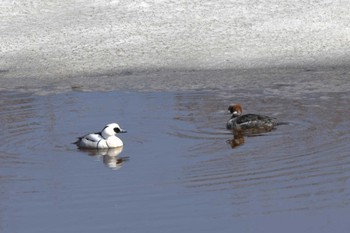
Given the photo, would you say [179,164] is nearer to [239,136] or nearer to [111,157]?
[111,157]

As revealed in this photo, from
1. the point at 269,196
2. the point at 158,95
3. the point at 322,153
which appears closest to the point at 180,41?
the point at 158,95

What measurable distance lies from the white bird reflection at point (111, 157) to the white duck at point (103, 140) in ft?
0.22

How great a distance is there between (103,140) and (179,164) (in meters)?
2.24

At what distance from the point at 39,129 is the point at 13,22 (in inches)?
414

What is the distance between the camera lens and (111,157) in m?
17.0

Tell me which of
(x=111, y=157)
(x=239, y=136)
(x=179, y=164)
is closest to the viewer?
(x=179, y=164)

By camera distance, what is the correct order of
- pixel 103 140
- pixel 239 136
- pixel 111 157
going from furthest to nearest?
pixel 239 136 < pixel 103 140 < pixel 111 157

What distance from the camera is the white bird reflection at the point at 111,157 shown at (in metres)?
16.3

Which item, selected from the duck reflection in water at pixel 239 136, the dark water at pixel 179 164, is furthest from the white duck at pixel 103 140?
the duck reflection in water at pixel 239 136

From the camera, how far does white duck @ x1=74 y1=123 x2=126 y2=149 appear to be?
17.5 meters

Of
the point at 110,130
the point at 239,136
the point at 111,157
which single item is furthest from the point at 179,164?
the point at 239,136

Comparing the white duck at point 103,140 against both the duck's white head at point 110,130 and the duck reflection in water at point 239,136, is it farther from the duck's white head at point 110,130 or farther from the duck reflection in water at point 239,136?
the duck reflection in water at point 239,136

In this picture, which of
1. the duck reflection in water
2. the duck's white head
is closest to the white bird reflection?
the duck's white head

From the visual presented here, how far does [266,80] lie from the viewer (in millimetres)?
23625
